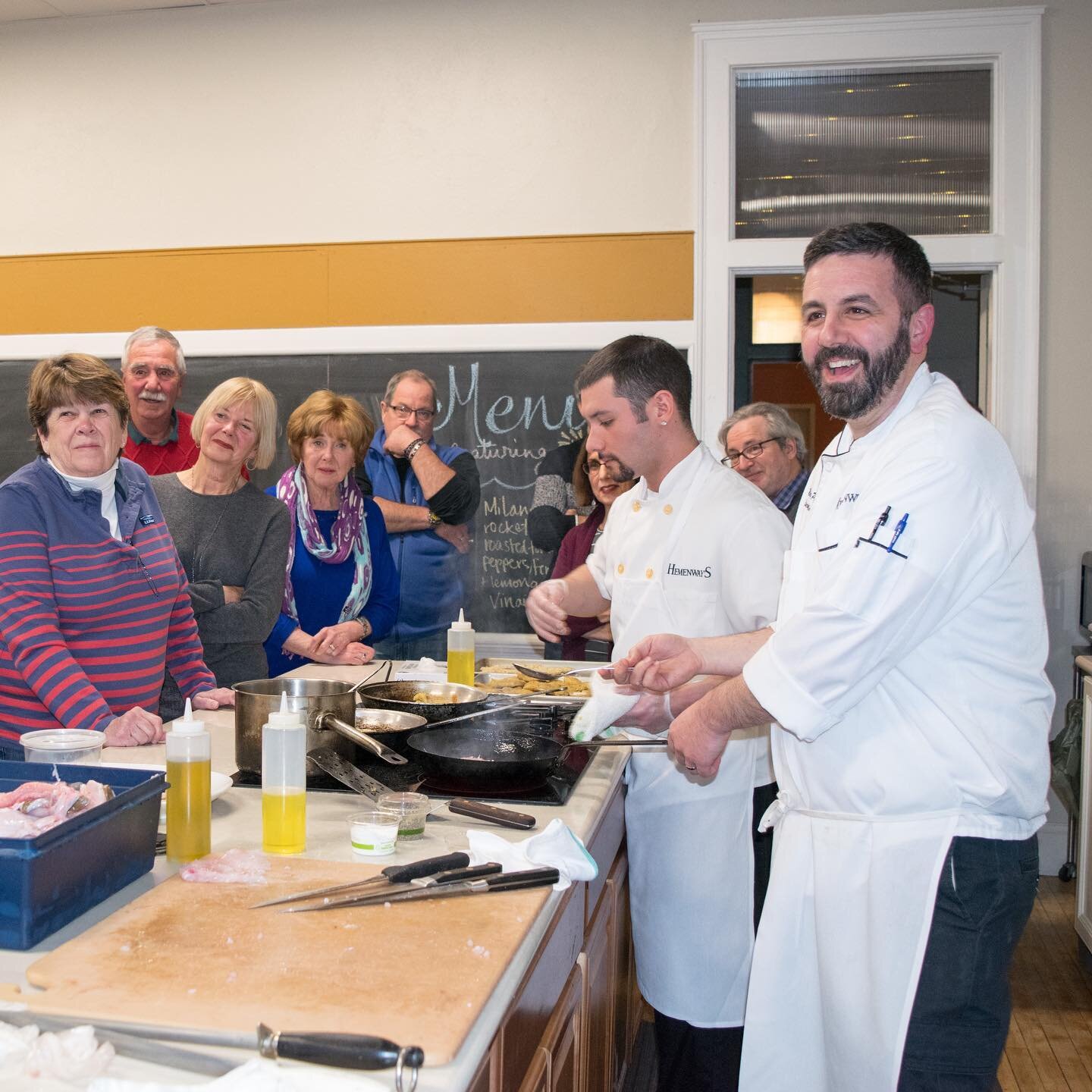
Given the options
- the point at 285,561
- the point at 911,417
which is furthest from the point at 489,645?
the point at 911,417

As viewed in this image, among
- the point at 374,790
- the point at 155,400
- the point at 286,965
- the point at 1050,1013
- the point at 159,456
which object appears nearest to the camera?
the point at 286,965

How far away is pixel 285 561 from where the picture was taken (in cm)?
296

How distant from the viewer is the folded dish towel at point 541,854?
4.35ft

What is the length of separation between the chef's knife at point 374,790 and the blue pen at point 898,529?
2.08 feet

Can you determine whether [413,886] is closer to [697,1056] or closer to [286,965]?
[286,965]

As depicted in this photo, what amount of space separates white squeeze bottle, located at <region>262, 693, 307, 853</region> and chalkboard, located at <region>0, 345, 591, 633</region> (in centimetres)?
305

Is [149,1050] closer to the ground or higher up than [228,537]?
closer to the ground

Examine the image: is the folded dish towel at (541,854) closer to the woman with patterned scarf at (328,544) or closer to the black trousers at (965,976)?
the black trousers at (965,976)

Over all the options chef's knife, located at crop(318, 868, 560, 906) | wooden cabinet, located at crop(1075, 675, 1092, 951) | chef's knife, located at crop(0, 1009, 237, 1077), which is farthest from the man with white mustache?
→ wooden cabinet, located at crop(1075, 675, 1092, 951)

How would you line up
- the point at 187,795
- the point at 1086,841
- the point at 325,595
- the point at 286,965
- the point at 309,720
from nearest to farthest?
the point at 286,965
the point at 187,795
the point at 309,720
the point at 1086,841
the point at 325,595

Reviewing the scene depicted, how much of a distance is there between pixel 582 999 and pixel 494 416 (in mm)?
3031

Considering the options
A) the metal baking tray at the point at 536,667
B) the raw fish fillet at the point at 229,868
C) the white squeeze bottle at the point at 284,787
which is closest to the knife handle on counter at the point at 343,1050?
the raw fish fillet at the point at 229,868

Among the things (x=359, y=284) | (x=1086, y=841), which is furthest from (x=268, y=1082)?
(x=359, y=284)

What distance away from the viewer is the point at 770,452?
3.66 metres
